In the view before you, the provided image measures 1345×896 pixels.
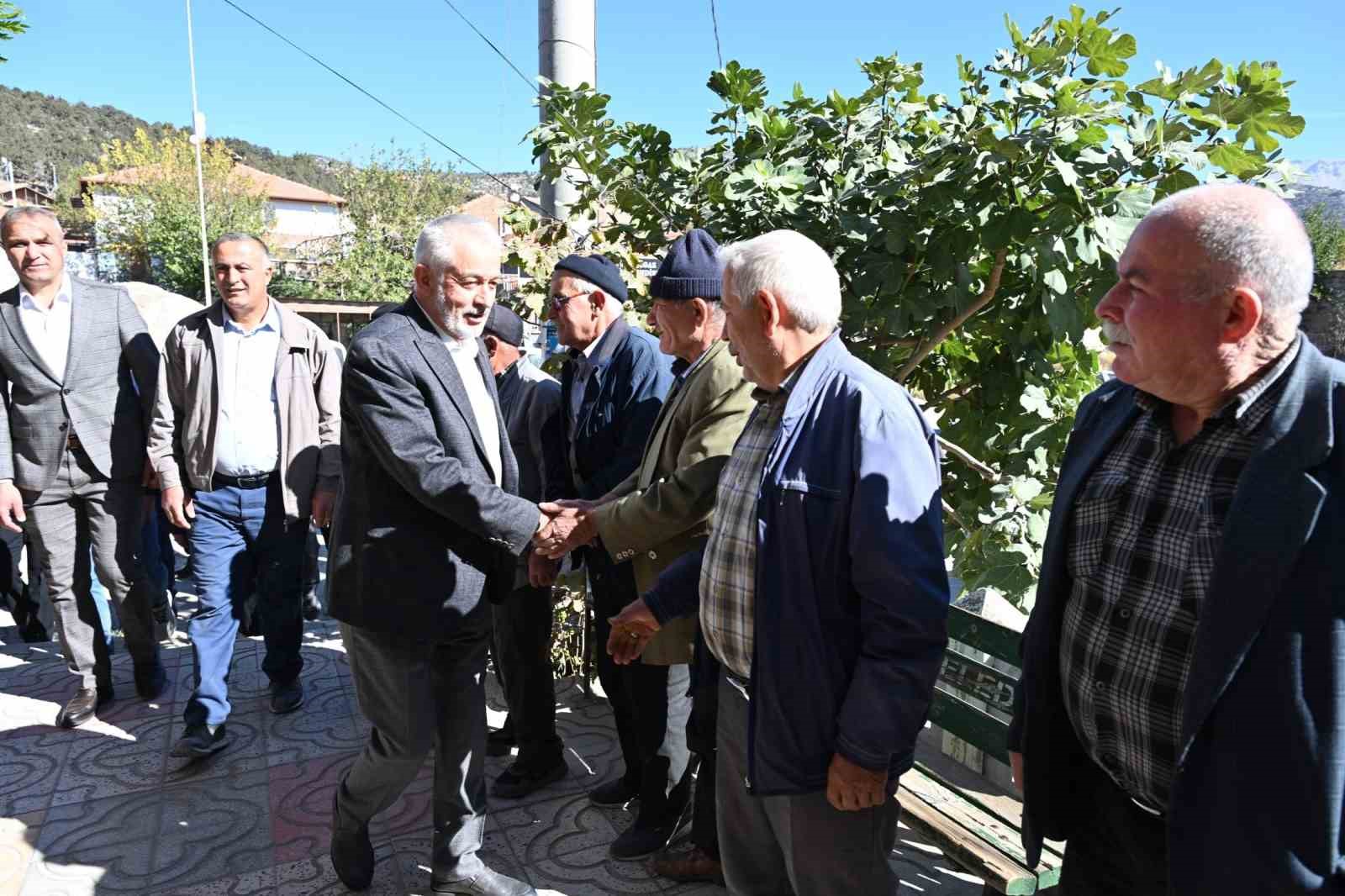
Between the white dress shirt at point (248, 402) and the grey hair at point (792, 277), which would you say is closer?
the grey hair at point (792, 277)

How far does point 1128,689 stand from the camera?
1.53 metres

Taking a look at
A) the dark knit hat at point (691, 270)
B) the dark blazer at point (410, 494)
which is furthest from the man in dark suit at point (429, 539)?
the dark knit hat at point (691, 270)

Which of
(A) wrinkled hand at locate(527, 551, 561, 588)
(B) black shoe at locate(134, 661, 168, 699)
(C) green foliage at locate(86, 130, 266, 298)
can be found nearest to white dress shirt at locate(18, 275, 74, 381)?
(B) black shoe at locate(134, 661, 168, 699)

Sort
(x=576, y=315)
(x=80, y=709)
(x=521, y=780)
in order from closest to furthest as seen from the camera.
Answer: (x=576, y=315)
(x=521, y=780)
(x=80, y=709)

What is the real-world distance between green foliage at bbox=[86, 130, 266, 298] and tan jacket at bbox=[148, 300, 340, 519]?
160 ft

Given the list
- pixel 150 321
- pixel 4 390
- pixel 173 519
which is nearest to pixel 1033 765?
pixel 173 519

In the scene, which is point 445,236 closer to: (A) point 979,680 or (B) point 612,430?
(B) point 612,430

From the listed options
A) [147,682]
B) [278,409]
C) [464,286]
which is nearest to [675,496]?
[464,286]

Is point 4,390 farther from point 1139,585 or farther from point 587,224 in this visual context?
point 1139,585

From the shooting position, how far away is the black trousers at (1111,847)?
1.58 meters

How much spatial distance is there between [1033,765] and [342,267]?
50.1 metres

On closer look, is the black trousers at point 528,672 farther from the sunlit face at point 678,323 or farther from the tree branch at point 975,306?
the tree branch at point 975,306

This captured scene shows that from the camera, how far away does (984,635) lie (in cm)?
247

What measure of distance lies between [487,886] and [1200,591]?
2237mm
